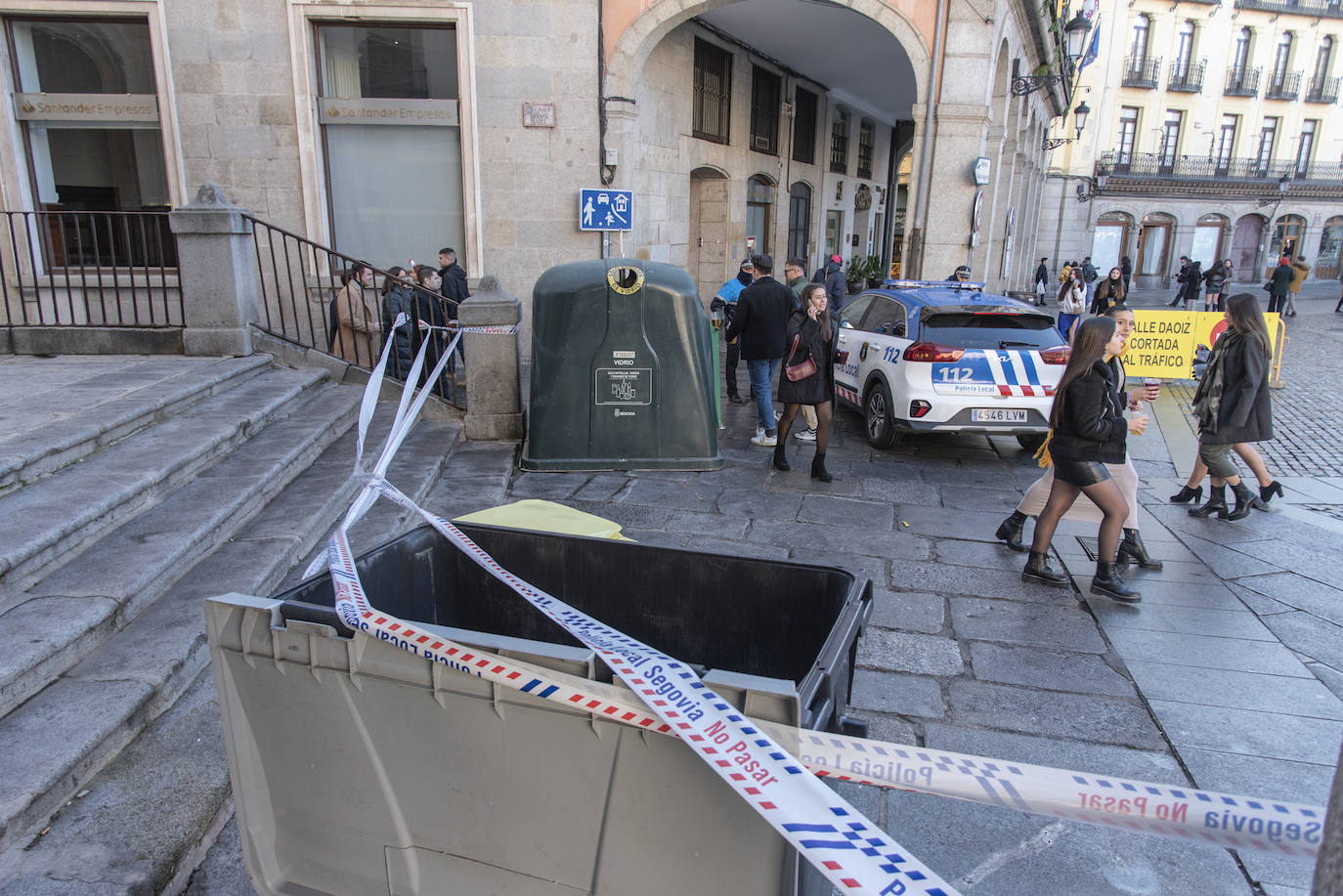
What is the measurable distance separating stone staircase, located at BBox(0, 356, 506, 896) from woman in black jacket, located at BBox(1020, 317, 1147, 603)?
3.84 meters

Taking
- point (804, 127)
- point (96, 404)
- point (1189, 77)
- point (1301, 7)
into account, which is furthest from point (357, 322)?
point (1301, 7)

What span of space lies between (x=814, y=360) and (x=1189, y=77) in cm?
4656

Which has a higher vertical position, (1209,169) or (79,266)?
(1209,169)

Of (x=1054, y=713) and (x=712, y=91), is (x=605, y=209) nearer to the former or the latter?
(x=712, y=91)

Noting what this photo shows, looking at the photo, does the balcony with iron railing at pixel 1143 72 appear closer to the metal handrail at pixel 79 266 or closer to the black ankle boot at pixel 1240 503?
the black ankle boot at pixel 1240 503

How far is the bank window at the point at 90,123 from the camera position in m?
11.0

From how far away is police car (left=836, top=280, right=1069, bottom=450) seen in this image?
765cm

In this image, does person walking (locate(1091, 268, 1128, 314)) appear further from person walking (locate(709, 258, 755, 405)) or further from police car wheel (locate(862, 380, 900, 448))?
police car wheel (locate(862, 380, 900, 448))

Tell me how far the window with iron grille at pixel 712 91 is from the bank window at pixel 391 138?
4.89 m

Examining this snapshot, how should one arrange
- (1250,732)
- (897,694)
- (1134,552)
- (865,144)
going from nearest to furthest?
(1250,732) → (897,694) → (1134,552) → (865,144)

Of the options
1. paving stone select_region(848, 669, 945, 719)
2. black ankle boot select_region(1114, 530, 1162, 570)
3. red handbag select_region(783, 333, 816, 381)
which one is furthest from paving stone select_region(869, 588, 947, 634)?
red handbag select_region(783, 333, 816, 381)

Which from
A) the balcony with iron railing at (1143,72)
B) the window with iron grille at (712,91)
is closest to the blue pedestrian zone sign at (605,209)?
the window with iron grille at (712,91)

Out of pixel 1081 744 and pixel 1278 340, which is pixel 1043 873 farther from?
pixel 1278 340

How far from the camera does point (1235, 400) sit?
626cm
